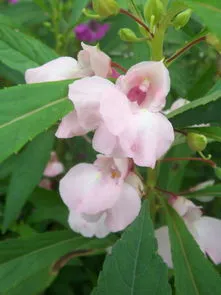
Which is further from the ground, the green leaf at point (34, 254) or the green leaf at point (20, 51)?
the green leaf at point (20, 51)

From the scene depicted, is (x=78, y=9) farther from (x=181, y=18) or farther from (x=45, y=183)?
(x=45, y=183)

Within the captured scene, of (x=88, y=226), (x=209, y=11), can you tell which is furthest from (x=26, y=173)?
(x=209, y=11)

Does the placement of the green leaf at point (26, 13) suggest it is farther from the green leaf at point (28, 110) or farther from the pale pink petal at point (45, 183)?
the green leaf at point (28, 110)

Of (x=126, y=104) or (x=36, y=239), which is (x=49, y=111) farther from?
(x=36, y=239)

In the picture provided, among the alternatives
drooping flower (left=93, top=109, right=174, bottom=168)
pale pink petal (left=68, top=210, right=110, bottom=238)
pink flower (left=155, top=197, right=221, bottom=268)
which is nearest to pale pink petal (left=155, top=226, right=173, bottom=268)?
pink flower (left=155, top=197, right=221, bottom=268)

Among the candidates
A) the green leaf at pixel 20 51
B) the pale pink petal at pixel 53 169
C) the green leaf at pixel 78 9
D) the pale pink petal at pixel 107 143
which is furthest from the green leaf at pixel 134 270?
the pale pink petal at pixel 53 169

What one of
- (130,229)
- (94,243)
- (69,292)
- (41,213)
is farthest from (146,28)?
(69,292)
